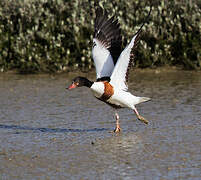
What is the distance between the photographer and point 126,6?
44.4 ft

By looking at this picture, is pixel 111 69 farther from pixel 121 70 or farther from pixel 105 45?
pixel 105 45

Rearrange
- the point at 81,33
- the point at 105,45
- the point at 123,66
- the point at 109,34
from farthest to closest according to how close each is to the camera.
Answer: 1. the point at 81,33
2. the point at 109,34
3. the point at 105,45
4. the point at 123,66

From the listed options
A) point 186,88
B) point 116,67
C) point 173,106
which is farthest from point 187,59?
point 116,67

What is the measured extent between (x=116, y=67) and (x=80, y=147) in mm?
1496

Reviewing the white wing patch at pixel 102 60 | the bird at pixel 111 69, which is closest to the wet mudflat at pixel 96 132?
the bird at pixel 111 69

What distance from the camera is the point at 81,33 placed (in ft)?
43.0

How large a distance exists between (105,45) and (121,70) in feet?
2.32

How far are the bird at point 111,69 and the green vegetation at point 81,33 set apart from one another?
3384 mm

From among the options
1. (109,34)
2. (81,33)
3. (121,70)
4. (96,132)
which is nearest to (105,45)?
(109,34)

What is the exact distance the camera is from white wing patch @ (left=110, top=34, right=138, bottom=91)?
810cm

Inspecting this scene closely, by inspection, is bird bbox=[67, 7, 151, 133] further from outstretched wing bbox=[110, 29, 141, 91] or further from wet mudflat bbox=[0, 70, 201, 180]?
wet mudflat bbox=[0, 70, 201, 180]

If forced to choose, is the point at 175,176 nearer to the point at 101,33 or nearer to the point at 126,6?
the point at 101,33

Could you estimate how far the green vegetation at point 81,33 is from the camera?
12.5 m

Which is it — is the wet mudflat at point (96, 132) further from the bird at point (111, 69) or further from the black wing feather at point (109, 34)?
the black wing feather at point (109, 34)
